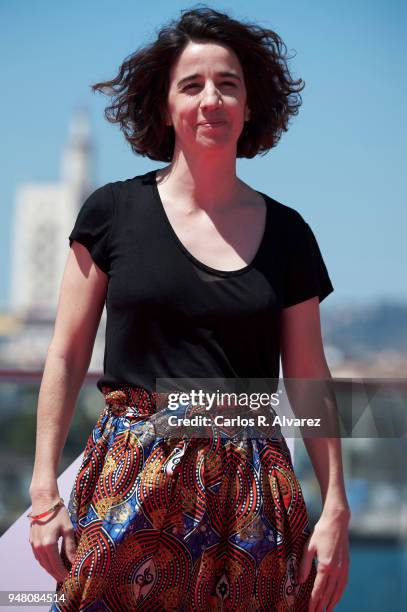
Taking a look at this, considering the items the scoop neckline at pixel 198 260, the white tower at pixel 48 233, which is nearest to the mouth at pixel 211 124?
the scoop neckline at pixel 198 260

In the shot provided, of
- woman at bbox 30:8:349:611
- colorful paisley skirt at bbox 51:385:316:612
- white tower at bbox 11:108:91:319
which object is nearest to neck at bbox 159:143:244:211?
woman at bbox 30:8:349:611

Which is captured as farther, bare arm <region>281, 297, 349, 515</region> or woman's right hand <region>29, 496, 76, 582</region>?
bare arm <region>281, 297, 349, 515</region>

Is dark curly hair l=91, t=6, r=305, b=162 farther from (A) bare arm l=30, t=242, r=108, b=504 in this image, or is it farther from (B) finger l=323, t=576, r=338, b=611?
(B) finger l=323, t=576, r=338, b=611

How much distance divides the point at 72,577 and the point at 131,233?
0.52 meters

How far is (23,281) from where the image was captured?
306 ft

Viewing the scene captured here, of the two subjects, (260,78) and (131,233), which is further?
(260,78)

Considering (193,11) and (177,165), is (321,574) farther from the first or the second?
(193,11)

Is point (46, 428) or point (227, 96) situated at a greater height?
point (227, 96)

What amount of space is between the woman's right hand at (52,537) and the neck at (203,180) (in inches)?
20.4

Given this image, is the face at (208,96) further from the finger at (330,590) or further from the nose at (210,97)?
the finger at (330,590)

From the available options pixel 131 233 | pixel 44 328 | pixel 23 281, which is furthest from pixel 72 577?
pixel 23 281

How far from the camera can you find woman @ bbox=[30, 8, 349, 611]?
1580 mm

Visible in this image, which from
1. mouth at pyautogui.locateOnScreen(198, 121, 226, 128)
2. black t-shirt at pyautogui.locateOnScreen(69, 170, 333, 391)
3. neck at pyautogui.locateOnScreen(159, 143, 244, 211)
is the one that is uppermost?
mouth at pyautogui.locateOnScreen(198, 121, 226, 128)

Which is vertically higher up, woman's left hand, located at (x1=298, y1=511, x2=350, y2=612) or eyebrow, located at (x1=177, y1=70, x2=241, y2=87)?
eyebrow, located at (x1=177, y1=70, x2=241, y2=87)
